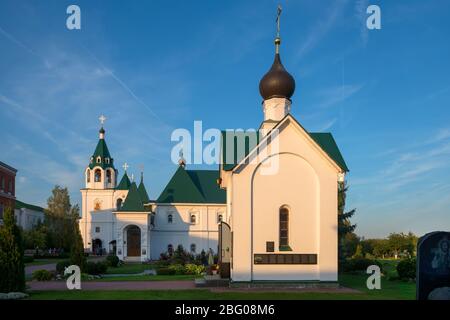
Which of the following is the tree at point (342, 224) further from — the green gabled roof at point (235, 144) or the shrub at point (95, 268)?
the shrub at point (95, 268)

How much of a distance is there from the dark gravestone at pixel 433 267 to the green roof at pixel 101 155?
44.8 m

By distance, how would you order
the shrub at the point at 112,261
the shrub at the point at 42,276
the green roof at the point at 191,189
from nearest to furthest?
1. the shrub at the point at 42,276
2. the shrub at the point at 112,261
3. the green roof at the point at 191,189

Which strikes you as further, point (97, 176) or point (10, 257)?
point (97, 176)

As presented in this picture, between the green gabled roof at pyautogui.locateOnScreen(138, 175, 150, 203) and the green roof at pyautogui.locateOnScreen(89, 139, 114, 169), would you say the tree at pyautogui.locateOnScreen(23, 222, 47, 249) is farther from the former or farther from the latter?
the green gabled roof at pyautogui.locateOnScreen(138, 175, 150, 203)

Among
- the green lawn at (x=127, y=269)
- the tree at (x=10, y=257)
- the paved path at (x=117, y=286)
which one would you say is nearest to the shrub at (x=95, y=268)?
Result: the green lawn at (x=127, y=269)

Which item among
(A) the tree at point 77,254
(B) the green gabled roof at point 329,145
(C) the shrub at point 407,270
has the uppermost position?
(B) the green gabled roof at point 329,145

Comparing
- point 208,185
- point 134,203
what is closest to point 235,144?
point 134,203

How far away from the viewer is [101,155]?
171 feet

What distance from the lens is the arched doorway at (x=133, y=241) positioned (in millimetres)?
41812

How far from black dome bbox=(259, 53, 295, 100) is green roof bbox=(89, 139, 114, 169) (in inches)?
1312

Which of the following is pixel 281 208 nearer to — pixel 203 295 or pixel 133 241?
pixel 203 295

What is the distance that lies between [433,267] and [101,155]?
45614 mm
